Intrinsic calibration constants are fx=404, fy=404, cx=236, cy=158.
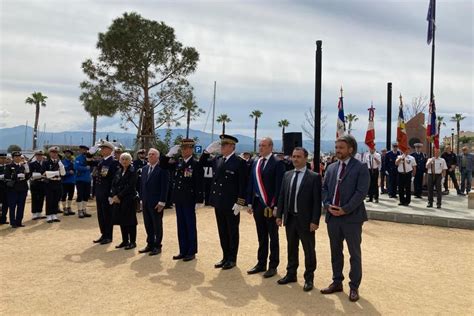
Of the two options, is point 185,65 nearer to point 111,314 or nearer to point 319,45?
point 319,45

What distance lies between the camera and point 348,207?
455 cm

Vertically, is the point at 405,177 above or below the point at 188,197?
above

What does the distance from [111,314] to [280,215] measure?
2319mm

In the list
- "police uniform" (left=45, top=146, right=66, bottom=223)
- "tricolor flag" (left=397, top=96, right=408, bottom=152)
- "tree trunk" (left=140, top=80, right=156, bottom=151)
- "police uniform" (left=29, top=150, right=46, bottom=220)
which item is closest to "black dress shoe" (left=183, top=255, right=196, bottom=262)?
"police uniform" (left=45, top=146, right=66, bottom=223)

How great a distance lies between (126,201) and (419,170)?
10.7 metres

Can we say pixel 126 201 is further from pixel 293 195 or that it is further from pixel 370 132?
pixel 370 132

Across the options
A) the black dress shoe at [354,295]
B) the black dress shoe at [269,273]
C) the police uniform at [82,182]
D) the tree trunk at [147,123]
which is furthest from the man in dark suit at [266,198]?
the tree trunk at [147,123]

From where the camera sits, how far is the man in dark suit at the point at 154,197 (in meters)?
6.93

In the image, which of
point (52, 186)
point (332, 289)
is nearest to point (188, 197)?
point (332, 289)

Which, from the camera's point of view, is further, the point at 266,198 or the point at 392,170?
the point at 392,170

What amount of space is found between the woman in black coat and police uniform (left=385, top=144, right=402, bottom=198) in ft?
32.1

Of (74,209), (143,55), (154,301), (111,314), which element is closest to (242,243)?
(154,301)

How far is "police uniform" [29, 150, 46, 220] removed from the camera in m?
10.1

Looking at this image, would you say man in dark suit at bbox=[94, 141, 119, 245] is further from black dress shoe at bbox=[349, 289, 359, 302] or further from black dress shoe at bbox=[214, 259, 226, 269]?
black dress shoe at bbox=[349, 289, 359, 302]
